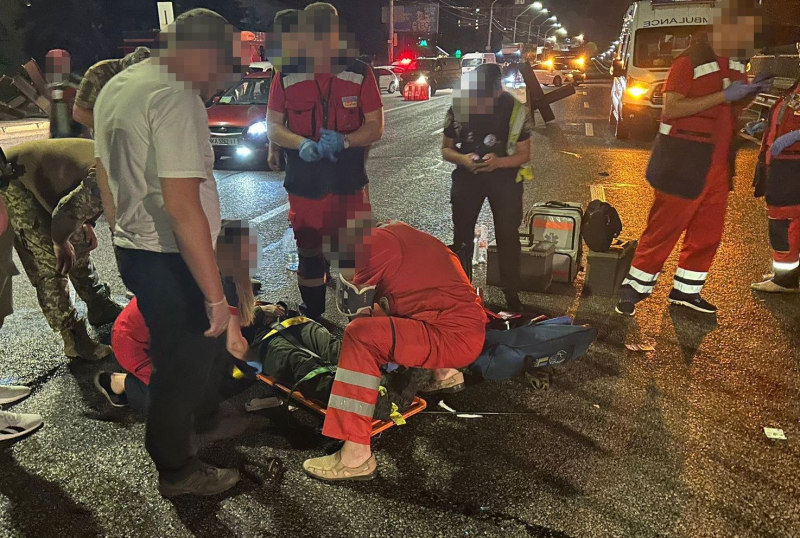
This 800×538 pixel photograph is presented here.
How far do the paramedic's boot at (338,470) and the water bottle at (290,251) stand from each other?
266cm

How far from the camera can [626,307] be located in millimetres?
4273

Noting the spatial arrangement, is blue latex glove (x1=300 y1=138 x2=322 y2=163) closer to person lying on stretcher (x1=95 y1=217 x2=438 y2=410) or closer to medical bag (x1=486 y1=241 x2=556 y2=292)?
person lying on stretcher (x1=95 y1=217 x2=438 y2=410)

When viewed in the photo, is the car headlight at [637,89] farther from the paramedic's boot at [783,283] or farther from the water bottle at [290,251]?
the water bottle at [290,251]

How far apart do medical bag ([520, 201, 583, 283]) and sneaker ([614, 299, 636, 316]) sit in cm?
59

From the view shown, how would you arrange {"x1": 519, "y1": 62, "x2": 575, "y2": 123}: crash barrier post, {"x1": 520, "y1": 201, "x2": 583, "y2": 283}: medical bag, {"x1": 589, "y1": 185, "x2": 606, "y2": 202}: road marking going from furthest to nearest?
1. {"x1": 589, "y1": 185, "x2": 606, "y2": 202}: road marking
2. {"x1": 519, "y1": 62, "x2": 575, "y2": 123}: crash barrier post
3. {"x1": 520, "y1": 201, "x2": 583, "y2": 283}: medical bag

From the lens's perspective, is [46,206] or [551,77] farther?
[551,77]

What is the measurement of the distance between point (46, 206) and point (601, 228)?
3699mm

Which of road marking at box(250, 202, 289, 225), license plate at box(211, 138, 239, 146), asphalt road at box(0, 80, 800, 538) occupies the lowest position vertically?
asphalt road at box(0, 80, 800, 538)

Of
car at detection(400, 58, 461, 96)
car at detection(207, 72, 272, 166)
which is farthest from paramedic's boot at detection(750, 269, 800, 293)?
car at detection(400, 58, 461, 96)

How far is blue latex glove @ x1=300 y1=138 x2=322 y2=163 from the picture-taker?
142 inches

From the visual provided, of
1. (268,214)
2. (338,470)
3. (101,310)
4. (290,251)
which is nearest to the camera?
(338,470)

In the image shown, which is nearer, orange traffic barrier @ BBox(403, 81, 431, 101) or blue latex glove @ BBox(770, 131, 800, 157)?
blue latex glove @ BBox(770, 131, 800, 157)

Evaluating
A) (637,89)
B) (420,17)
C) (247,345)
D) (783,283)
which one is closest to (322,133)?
(247,345)

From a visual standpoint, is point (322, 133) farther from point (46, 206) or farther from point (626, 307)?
point (626, 307)
